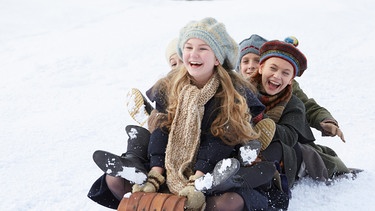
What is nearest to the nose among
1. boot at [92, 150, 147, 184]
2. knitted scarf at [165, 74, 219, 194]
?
knitted scarf at [165, 74, 219, 194]

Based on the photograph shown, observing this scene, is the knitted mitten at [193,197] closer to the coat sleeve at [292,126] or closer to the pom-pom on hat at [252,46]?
the coat sleeve at [292,126]

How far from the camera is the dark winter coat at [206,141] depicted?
1994 millimetres

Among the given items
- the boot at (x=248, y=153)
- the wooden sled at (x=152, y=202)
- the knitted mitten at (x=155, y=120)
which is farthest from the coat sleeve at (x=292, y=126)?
the wooden sled at (x=152, y=202)

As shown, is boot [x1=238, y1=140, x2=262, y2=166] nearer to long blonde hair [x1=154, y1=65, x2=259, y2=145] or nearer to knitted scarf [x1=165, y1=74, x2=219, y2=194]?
long blonde hair [x1=154, y1=65, x2=259, y2=145]

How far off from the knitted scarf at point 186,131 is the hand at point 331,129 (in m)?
0.90

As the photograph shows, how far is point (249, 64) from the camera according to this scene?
9.76ft

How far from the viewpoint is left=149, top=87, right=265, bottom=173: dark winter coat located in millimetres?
1994

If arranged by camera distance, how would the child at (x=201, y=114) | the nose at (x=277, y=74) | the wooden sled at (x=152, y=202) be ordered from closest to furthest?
the wooden sled at (x=152, y=202) → the child at (x=201, y=114) → the nose at (x=277, y=74)

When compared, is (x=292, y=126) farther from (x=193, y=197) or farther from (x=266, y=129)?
(x=193, y=197)

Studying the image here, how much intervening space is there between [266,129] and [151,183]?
2.17ft

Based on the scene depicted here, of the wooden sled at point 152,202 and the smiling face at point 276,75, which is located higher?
the smiling face at point 276,75

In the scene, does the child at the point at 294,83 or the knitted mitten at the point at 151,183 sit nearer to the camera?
the knitted mitten at the point at 151,183

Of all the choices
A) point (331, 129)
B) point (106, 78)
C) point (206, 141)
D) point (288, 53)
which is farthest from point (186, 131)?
point (106, 78)

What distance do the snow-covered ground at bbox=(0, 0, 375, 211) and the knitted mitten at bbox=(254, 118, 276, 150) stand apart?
1.45ft
